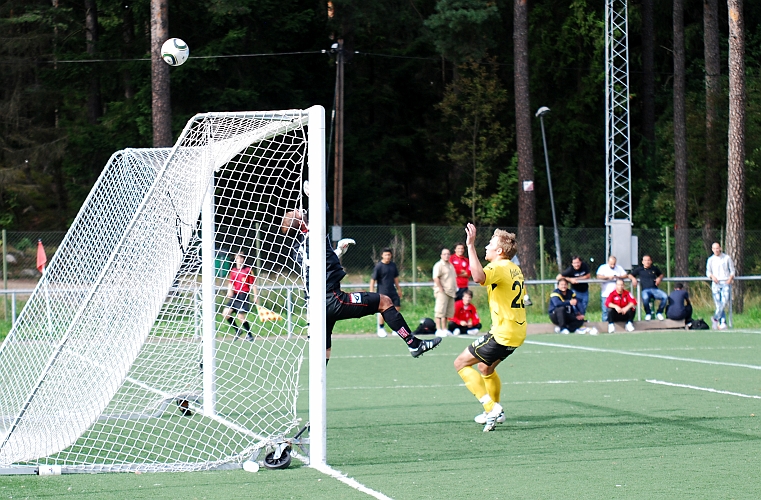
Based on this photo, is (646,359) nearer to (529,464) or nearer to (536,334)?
(536,334)

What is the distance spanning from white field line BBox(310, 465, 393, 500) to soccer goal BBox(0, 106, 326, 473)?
0.49 ft

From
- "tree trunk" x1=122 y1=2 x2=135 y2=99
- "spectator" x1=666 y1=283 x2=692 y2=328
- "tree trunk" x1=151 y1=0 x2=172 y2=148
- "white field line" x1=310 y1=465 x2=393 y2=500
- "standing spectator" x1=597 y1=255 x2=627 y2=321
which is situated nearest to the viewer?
"white field line" x1=310 y1=465 x2=393 y2=500

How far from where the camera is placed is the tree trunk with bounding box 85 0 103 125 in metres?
36.1

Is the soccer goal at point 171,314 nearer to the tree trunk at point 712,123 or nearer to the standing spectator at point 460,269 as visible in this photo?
the standing spectator at point 460,269

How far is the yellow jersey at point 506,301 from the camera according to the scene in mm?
8431

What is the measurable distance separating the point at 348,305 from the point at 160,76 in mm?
15379

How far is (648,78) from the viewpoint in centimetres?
3819

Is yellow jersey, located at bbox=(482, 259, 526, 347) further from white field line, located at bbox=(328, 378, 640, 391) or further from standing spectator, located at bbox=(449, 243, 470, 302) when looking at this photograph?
standing spectator, located at bbox=(449, 243, 470, 302)

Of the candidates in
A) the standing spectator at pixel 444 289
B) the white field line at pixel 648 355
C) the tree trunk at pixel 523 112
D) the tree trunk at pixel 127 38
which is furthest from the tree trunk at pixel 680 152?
the tree trunk at pixel 127 38

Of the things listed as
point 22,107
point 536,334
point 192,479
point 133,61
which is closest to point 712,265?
point 536,334

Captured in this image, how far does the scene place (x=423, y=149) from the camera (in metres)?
42.1

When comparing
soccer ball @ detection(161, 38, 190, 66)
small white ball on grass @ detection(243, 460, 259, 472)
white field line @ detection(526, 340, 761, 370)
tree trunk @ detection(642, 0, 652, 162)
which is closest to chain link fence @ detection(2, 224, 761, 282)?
white field line @ detection(526, 340, 761, 370)

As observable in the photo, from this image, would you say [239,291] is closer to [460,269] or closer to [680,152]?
[460,269]

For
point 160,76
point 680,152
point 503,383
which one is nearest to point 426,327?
point 503,383
